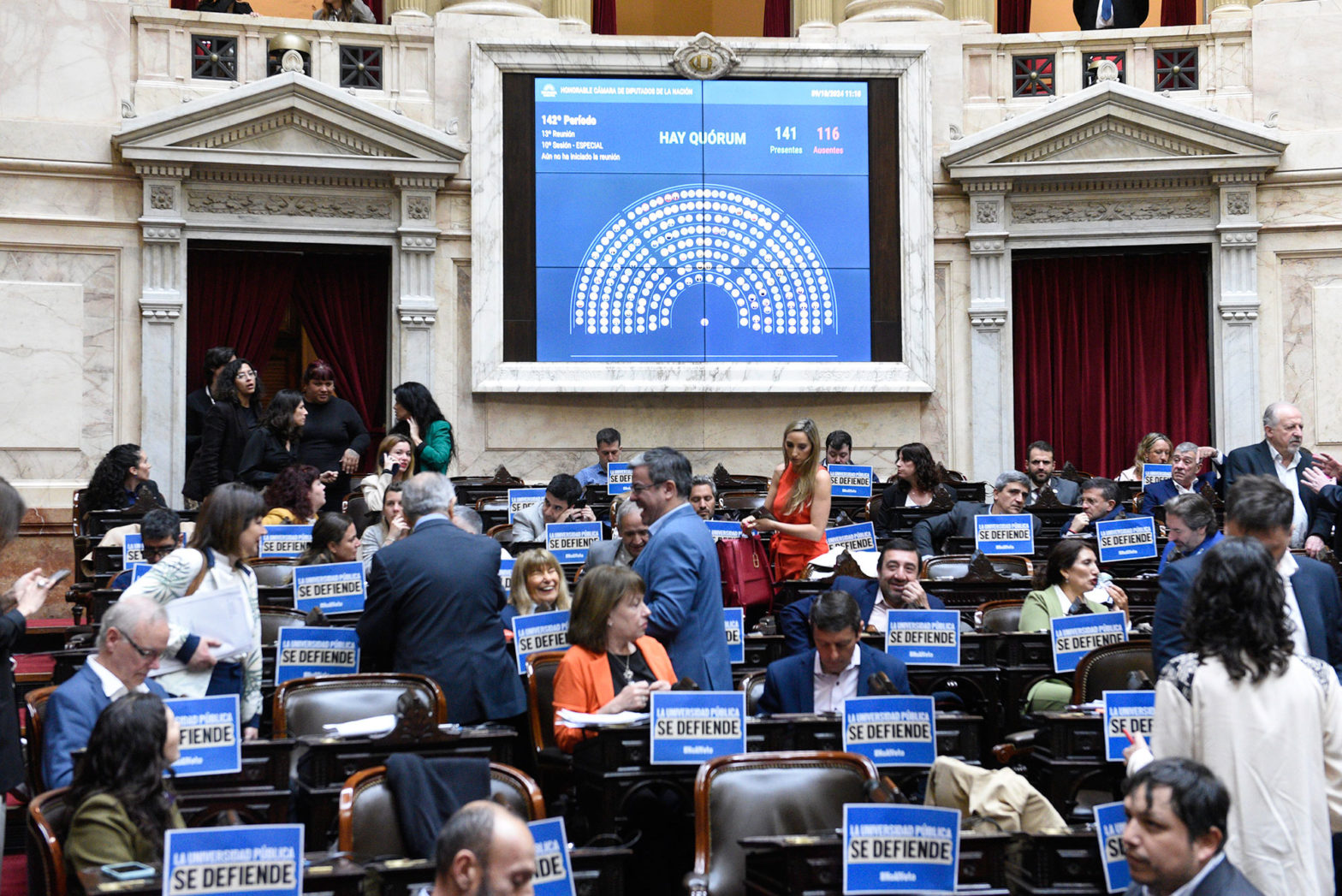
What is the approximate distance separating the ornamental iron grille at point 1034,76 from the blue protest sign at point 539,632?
8.77m

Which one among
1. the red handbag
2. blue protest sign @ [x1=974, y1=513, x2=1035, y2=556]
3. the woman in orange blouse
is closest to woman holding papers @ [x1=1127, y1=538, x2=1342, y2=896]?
the woman in orange blouse

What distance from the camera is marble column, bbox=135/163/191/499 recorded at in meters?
12.2

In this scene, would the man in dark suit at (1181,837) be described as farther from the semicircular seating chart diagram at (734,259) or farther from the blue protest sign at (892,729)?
the semicircular seating chart diagram at (734,259)

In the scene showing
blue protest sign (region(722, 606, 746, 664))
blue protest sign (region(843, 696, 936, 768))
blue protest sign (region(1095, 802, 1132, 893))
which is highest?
blue protest sign (region(722, 606, 746, 664))

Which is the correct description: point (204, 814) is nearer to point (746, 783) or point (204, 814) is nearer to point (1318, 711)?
point (746, 783)

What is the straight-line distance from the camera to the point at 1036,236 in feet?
43.8

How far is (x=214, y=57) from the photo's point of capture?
1259cm

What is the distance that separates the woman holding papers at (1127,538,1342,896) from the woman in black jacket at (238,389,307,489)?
6957 millimetres

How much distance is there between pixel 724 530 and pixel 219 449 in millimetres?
3678

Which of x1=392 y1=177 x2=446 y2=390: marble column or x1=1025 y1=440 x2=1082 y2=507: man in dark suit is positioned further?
x1=392 y1=177 x2=446 y2=390: marble column

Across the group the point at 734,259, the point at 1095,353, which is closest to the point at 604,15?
the point at 734,259

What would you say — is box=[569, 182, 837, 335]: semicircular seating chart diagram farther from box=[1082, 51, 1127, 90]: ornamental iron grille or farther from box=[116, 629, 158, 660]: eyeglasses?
box=[116, 629, 158, 660]: eyeglasses

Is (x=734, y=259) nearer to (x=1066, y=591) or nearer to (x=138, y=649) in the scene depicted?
(x=1066, y=591)

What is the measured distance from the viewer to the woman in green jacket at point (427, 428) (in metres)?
9.52
